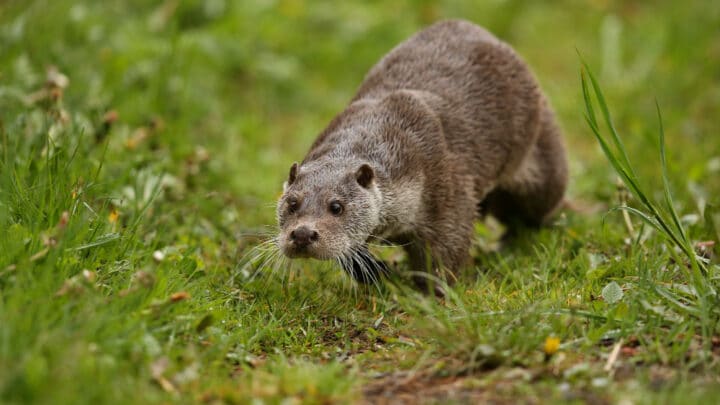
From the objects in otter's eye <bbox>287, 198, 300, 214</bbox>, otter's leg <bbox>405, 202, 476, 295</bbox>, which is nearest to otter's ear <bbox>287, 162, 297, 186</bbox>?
otter's eye <bbox>287, 198, 300, 214</bbox>

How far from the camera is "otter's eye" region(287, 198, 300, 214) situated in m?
4.71

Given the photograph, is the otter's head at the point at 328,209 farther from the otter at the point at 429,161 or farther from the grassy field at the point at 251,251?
the grassy field at the point at 251,251

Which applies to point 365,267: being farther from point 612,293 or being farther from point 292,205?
point 612,293

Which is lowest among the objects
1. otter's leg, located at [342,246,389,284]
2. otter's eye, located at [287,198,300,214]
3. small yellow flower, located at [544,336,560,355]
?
otter's leg, located at [342,246,389,284]

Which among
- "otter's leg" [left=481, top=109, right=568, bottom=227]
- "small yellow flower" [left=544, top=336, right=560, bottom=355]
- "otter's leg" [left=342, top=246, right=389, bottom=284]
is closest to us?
"small yellow flower" [left=544, top=336, right=560, bottom=355]

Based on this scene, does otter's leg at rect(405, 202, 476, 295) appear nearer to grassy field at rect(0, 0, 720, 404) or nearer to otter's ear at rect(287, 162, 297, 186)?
grassy field at rect(0, 0, 720, 404)

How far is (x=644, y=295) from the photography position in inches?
157

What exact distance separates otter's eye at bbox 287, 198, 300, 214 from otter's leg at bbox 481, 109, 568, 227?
1951mm

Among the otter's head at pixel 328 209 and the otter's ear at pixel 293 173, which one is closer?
the otter's head at pixel 328 209

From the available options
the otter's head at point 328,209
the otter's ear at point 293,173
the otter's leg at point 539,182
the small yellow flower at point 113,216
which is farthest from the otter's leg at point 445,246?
the small yellow flower at point 113,216

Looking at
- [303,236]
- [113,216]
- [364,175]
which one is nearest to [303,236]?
[303,236]

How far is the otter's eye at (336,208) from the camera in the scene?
468cm

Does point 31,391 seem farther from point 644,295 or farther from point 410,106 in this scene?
point 410,106

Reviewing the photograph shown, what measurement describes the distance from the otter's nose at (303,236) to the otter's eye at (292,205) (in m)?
0.25
